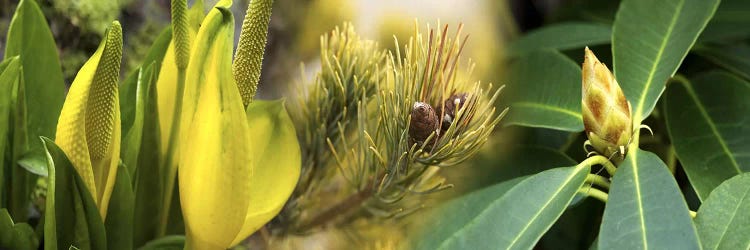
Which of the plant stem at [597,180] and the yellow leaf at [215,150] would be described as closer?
the yellow leaf at [215,150]

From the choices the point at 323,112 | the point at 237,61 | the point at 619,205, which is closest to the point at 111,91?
the point at 237,61

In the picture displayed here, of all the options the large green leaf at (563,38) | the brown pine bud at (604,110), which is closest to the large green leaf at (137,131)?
the brown pine bud at (604,110)

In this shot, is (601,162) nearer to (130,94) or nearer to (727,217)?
(727,217)

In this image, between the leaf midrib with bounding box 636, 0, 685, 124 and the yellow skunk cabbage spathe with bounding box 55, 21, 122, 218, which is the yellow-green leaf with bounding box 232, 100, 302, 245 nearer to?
the yellow skunk cabbage spathe with bounding box 55, 21, 122, 218

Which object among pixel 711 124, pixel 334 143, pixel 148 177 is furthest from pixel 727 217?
pixel 148 177

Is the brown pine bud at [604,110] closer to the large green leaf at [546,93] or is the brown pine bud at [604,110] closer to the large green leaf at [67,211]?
the large green leaf at [546,93]

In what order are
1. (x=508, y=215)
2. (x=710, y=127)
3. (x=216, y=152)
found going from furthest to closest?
(x=710, y=127) < (x=508, y=215) < (x=216, y=152)

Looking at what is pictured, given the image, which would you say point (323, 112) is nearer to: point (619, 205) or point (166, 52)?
point (166, 52)
